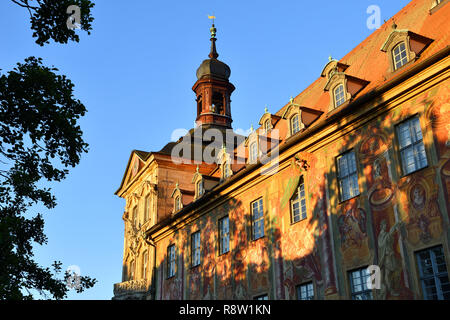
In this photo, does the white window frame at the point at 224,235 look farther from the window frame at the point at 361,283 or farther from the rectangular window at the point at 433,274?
the rectangular window at the point at 433,274

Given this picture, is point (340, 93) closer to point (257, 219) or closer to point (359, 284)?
point (257, 219)

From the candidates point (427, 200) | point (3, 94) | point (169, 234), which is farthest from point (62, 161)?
point (169, 234)

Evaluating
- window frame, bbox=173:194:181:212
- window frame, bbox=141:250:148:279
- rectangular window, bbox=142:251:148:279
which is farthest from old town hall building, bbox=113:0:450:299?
rectangular window, bbox=142:251:148:279

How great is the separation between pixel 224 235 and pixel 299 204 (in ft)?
16.3

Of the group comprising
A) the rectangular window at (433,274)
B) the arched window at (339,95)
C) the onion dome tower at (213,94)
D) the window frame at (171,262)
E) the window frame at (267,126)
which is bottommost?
the rectangular window at (433,274)

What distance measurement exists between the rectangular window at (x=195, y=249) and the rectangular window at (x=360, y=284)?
9.80m

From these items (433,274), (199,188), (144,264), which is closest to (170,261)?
(144,264)

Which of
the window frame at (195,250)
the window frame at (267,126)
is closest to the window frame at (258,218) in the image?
the window frame at (267,126)

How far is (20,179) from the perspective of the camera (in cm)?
1022

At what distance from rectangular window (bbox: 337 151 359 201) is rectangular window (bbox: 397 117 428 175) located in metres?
1.72

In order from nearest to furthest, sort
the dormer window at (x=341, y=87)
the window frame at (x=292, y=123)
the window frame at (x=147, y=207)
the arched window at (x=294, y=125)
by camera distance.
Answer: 1. the dormer window at (x=341, y=87)
2. the window frame at (x=292, y=123)
3. the arched window at (x=294, y=125)
4. the window frame at (x=147, y=207)

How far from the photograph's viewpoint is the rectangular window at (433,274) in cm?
1123

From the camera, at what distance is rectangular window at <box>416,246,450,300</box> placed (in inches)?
442

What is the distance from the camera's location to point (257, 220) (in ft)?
61.4
